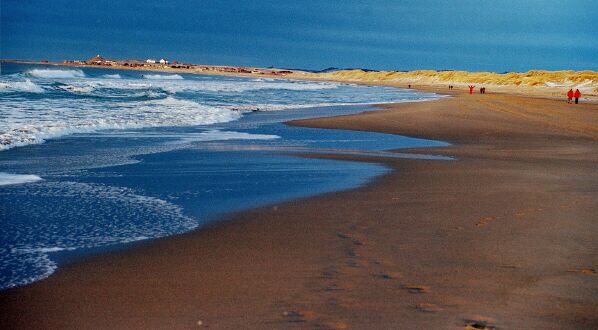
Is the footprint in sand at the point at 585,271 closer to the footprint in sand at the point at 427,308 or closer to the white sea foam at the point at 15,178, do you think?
the footprint in sand at the point at 427,308

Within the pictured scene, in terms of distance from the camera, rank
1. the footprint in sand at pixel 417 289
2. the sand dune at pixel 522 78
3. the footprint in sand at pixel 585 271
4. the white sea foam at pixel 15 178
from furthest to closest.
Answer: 1. the sand dune at pixel 522 78
2. the white sea foam at pixel 15 178
3. the footprint in sand at pixel 585 271
4. the footprint in sand at pixel 417 289

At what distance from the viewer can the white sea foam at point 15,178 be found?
8.19 m

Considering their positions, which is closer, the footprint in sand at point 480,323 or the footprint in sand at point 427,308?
the footprint in sand at point 480,323

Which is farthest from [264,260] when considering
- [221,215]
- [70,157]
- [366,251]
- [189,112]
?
[189,112]

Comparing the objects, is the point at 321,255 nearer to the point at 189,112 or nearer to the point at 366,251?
the point at 366,251

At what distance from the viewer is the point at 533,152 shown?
12.7m

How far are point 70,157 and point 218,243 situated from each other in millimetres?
6383

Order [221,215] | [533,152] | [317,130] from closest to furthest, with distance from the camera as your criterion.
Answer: [221,215] → [533,152] → [317,130]

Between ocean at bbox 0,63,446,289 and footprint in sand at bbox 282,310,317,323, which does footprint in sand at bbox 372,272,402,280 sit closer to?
footprint in sand at bbox 282,310,317,323

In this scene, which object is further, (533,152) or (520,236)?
(533,152)

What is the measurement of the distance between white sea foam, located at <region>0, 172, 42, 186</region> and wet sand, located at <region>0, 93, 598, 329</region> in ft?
11.3

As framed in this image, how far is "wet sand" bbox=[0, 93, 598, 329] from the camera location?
3.68 meters

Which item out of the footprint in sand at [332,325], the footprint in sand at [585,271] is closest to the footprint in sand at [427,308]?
the footprint in sand at [332,325]

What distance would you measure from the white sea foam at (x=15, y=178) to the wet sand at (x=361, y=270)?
11.3 feet
